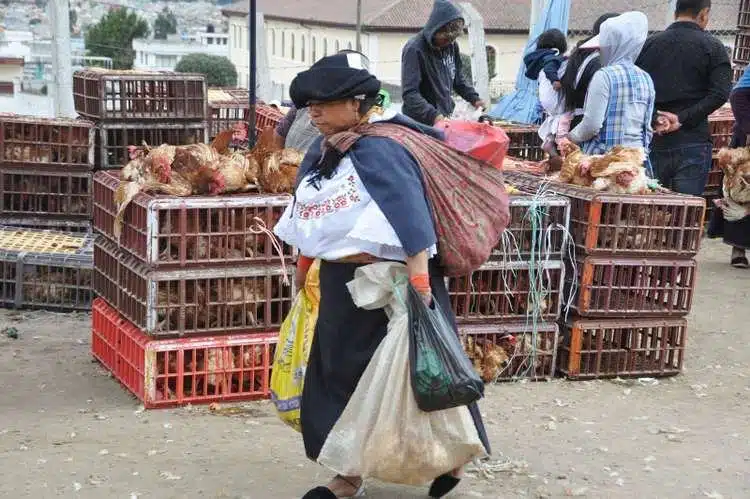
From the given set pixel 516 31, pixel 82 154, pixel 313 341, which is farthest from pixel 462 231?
pixel 516 31

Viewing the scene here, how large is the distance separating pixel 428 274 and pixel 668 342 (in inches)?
111

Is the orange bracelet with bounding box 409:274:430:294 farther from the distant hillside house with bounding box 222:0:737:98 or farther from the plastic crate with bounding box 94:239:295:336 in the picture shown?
the distant hillside house with bounding box 222:0:737:98

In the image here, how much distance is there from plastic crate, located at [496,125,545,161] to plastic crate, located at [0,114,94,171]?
11.9 feet

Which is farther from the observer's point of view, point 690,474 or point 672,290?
point 672,290

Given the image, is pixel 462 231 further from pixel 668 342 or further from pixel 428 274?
pixel 668 342

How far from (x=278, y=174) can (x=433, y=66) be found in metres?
2.20

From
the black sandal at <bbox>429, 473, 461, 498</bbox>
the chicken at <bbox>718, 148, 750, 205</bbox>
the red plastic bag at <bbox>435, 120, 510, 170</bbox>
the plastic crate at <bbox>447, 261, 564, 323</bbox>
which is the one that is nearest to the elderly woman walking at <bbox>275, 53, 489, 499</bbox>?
the red plastic bag at <bbox>435, 120, 510, 170</bbox>

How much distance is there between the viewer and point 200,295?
5434 millimetres

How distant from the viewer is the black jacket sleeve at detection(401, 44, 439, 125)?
23.5 ft

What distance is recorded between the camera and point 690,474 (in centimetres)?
484

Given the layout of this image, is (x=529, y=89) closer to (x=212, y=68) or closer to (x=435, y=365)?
(x=435, y=365)

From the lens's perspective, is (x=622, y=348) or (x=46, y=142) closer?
(x=622, y=348)

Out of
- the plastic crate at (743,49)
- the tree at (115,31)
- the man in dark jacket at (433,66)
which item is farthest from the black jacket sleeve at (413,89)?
the tree at (115,31)

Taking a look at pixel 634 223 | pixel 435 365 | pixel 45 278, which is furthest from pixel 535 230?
pixel 45 278
